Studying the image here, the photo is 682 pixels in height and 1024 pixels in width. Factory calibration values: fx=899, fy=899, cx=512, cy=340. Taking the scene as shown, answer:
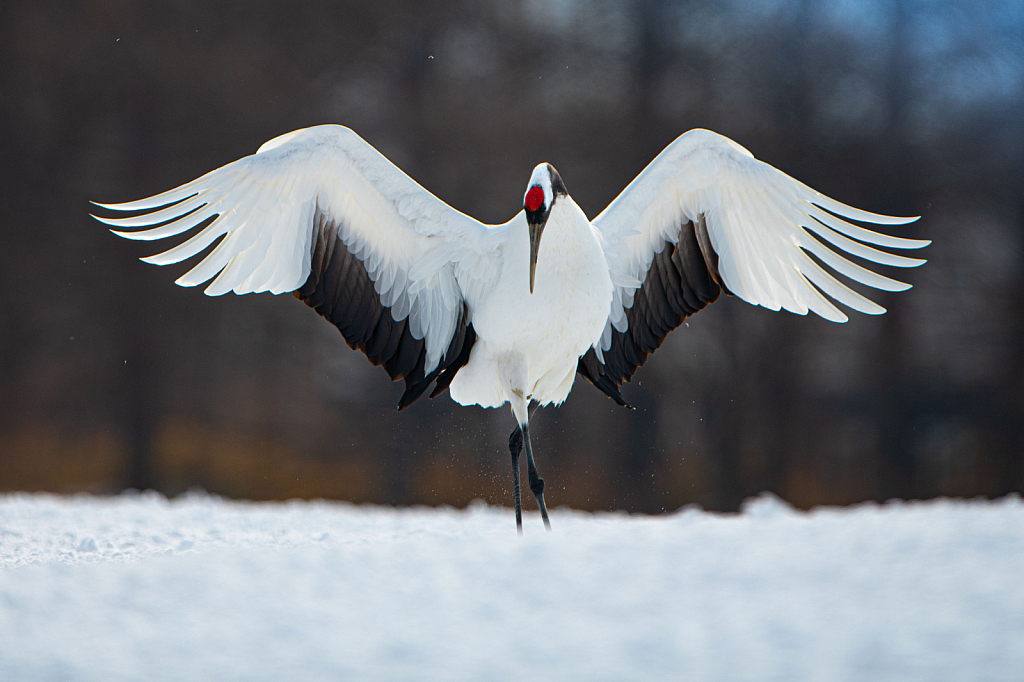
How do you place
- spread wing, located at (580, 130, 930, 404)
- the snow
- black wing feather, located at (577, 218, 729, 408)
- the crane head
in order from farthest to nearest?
black wing feather, located at (577, 218, 729, 408)
spread wing, located at (580, 130, 930, 404)
the crane head
the snow

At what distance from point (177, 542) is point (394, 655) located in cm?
183

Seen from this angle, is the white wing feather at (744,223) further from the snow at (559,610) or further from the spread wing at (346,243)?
the snow at (559,610)

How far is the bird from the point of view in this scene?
265 cm

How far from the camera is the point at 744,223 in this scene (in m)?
3.00

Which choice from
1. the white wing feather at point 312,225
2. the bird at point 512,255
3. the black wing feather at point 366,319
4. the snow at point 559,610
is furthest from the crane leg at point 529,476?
the snow at point 559,610

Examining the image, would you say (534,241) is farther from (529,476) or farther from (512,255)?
(529,476)

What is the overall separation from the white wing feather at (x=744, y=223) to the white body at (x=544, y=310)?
9.2 inches

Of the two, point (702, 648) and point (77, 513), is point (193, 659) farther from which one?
point (77, 513)

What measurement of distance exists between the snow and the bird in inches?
33.1

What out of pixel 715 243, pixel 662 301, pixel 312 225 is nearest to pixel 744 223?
pixel 715 243

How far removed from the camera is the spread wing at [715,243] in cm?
285

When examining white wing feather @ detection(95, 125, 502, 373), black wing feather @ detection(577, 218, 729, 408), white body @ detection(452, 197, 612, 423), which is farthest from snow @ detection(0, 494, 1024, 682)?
black wing feather @ detection(577, 218, 729, 408)

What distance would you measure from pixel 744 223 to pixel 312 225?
1412 mm

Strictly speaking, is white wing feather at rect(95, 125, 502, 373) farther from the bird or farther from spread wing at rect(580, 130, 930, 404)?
spread wing at rect(580, 130, 930, 404)
